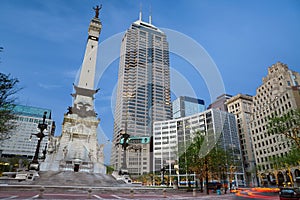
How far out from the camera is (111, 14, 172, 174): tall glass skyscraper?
121 meters

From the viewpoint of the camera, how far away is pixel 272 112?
2479 inches

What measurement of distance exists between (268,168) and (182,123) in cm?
4795

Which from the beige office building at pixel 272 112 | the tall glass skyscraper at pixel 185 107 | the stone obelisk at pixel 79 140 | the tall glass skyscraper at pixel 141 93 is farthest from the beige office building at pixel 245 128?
the stone obelisk at pixel 79 140

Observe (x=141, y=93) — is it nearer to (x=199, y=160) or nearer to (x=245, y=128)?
(x=245, y=128)

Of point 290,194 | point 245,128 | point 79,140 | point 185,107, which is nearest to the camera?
point 290,194

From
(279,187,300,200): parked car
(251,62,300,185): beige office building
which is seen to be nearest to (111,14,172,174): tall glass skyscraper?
(251,62,300,185): beige office building

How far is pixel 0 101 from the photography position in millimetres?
15219

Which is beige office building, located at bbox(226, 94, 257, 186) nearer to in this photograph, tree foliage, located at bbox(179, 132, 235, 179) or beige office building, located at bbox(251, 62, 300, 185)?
beige office building, located at bbox(251, 62, 300, 185)

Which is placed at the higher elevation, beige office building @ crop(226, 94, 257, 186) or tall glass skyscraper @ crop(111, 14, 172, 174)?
tall glass skyscraper @ crop(111, 14, 172, 174)

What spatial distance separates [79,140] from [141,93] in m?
96.3

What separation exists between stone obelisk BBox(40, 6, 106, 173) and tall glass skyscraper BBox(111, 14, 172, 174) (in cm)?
7608

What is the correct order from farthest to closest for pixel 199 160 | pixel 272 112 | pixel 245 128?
pixel 245 128, pixel 272 112, pixel 199 160

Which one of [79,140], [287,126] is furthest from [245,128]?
[79,140]

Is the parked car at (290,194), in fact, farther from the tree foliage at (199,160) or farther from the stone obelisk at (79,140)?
the stone obelisk at (79,140)
